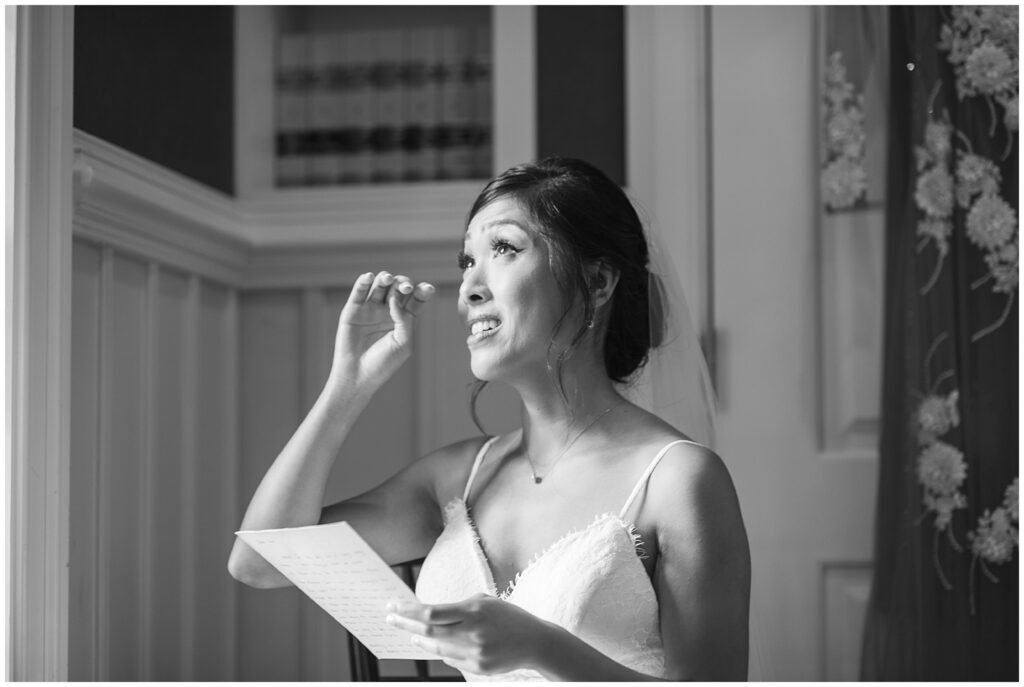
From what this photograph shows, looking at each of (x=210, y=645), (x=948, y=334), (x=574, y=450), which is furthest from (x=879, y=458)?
(x=210, y=645)

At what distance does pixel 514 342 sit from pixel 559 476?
0.76ft

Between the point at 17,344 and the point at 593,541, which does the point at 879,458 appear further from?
the point at 17,344

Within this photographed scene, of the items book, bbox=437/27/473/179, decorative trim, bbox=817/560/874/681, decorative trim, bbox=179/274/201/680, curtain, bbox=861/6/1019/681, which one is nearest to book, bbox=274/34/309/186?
book, bbox=437/27/473/179

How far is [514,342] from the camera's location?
5.57ft

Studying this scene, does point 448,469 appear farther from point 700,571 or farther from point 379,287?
point 700,571

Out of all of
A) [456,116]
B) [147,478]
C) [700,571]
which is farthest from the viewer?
[456,116]

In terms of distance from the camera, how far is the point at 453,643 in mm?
1309

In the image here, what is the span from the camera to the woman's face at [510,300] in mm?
1695

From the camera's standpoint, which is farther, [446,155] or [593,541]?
[446,155]

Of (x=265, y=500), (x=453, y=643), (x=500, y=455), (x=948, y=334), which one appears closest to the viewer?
(x=453, y=643)

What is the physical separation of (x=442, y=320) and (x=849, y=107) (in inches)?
40.8

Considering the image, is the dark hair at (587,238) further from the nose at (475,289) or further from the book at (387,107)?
the book at (387,107)

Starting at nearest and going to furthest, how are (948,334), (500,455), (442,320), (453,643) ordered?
(453,643) < (500,455) < (948,334) < (442,320)

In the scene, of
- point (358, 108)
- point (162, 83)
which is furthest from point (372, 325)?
point (358, 108)
